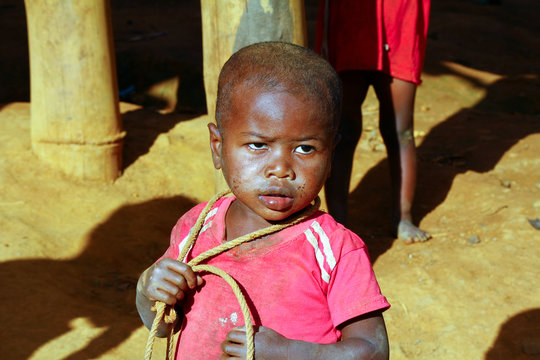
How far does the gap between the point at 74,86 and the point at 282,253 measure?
Answer: 134 inches

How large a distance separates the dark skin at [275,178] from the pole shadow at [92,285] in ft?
5.72

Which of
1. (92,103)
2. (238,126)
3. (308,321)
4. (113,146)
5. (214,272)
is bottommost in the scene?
(113,146)

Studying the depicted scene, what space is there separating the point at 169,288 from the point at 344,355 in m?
0.49

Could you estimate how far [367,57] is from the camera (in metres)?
3.99

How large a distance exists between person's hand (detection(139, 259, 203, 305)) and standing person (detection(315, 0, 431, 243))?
2460 millimetres

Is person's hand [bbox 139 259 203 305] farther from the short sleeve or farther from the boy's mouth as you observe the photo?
the short sleeve

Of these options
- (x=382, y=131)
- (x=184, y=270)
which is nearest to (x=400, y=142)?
(x=382, y=131)

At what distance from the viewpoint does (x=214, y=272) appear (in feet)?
5.63

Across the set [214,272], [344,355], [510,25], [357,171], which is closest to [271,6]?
[214,272]

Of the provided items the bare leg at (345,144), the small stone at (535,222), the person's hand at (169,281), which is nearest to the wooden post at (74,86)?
the bare leg at (345,144)

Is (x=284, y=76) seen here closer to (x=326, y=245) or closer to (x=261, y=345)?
(x=326, y=245)

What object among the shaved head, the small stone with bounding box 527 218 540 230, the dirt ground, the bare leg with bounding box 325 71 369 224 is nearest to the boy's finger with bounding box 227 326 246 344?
the shaved head

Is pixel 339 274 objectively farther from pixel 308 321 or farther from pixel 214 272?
pixel 214 272

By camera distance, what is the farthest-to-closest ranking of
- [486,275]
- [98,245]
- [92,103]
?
[92,103] < [98,245] < [486,275]
